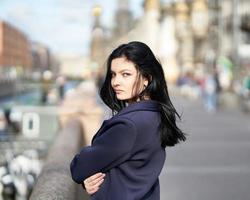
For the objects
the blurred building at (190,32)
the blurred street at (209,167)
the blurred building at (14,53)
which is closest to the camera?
the blurred street at (209,167)

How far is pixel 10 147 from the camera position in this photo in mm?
16344

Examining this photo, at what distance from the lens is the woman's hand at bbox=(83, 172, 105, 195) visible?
2.96 meters

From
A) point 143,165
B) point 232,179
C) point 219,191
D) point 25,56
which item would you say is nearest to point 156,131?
point 143,165

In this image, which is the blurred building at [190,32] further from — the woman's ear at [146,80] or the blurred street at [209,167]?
the woman's ear at [146,80]

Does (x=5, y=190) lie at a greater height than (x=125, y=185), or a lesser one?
lesser

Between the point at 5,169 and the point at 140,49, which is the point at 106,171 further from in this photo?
the point at 5,169

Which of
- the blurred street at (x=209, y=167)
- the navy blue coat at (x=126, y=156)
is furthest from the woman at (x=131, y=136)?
Answer: the blurred street at (x=209, y=167)

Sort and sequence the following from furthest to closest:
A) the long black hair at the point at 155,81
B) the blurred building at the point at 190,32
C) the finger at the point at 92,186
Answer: the blurred building at the point at 190,32 < the long black hair at the point at 155,81 < the finger at the point at 92,186

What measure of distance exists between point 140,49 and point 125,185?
0.66 metres

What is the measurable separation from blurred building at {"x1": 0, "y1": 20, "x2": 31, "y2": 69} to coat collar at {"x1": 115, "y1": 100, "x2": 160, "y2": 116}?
106 metres

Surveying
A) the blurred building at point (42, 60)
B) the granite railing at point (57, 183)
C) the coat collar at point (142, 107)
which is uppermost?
the coat collar at point (142, 107)

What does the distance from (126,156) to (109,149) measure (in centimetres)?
8

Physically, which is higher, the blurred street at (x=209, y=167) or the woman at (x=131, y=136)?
the woman at (x=131, y=136)

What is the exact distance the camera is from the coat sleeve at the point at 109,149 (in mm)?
2861
